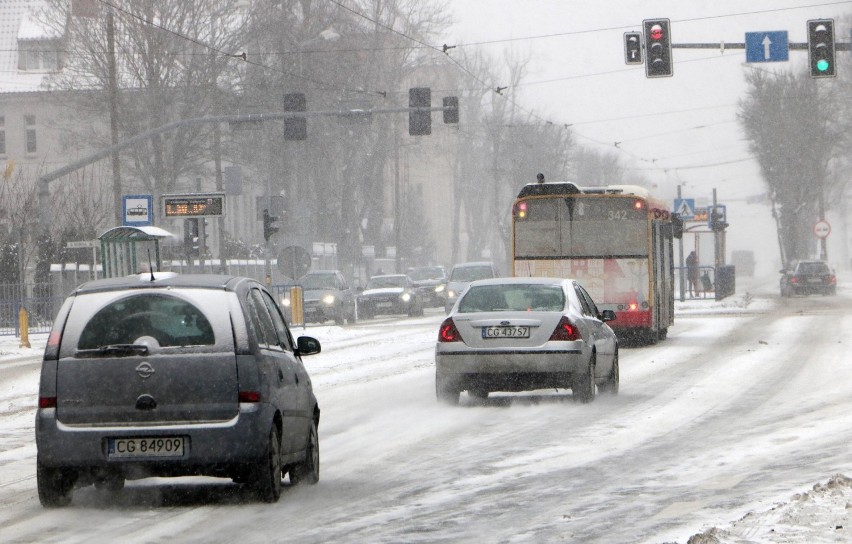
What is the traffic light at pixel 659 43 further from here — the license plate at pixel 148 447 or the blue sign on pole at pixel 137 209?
the license plate at pixel 148 447

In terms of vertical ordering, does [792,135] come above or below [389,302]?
above

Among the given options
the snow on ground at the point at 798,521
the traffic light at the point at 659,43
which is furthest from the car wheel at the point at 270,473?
the traffic light at the point at 659,43

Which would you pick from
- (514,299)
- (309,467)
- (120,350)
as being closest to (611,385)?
(514,299)

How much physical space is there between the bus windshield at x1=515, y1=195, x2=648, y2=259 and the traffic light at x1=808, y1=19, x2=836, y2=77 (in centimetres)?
478

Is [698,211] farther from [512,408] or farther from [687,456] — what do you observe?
[687,456]

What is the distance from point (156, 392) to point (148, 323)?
456 mm

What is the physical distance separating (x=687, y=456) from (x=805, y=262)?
190 feet

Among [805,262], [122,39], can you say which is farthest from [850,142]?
[122,39]

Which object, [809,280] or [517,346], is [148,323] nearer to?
[517,346]

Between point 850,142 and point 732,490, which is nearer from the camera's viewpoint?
point 732,490

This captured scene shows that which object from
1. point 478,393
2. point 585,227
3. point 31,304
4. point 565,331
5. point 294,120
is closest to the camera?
point 565,331

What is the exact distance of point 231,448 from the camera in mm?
9430

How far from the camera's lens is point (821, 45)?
29.9m

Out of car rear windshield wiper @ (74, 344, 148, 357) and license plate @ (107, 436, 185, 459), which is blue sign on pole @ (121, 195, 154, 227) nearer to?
car rear windshield wiper @ (74, 344, 148, 357)
